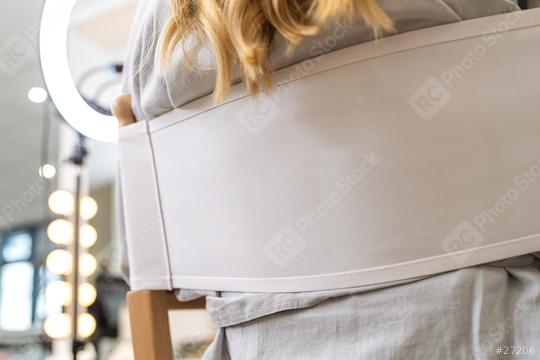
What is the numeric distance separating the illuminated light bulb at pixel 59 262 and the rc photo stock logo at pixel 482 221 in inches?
70.9

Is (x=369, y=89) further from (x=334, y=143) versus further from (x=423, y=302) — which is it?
(x=423, y=302)

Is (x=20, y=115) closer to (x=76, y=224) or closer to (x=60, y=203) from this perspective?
(x=60, y=203)

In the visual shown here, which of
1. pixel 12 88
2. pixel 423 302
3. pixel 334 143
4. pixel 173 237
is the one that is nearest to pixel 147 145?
pixel 173 237

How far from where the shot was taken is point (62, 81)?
31.8 inches

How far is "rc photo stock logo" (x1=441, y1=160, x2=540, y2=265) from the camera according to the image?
390 millimetres

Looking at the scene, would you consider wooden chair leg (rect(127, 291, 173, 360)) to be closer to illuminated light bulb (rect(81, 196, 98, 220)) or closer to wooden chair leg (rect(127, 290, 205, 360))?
wooden chair leg (rect(127, 290, 205, 360))

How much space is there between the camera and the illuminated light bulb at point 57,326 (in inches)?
74.0

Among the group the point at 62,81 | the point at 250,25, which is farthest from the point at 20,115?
the point at 250,25

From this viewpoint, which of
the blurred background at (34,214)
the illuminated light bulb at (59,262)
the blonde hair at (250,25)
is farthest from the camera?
the illuminated light bulb at (59,262)

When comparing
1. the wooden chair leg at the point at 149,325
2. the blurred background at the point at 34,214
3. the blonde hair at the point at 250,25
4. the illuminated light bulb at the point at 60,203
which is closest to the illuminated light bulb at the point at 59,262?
the blurred background at the point at 34,214

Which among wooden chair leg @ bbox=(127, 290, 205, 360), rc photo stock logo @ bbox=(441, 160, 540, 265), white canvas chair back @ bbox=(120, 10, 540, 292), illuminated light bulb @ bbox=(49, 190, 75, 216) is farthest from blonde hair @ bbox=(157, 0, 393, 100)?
illuminated light bulb @ bbox=(49, 190, 75, 216)

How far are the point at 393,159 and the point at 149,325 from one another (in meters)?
0.37

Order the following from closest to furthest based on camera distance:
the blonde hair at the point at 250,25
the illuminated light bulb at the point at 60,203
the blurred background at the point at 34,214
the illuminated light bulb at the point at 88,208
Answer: the blonde hair at the point at 250,25 → the blurred background at the point at 34,214 → the illuminated light bulb at the point at 60,203 → the illuminated light bulb at the point at 88,208

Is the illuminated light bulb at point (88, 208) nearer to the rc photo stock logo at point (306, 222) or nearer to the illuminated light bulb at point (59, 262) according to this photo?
the illuminated light bulb at point (59, 262)
